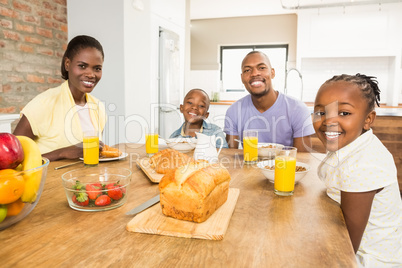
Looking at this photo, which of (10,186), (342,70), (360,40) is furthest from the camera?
(342,70)

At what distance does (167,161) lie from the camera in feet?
4.09

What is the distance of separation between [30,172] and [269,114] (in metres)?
1.81

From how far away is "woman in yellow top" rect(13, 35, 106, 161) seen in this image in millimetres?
1710

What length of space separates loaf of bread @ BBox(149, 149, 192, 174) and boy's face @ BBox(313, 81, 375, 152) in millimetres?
569

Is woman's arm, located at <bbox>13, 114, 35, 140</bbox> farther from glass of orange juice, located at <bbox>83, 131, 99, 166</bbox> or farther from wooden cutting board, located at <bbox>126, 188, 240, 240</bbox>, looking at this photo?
wooden cutting board, located at <bbox>126, 188, 240, 240</bbox>

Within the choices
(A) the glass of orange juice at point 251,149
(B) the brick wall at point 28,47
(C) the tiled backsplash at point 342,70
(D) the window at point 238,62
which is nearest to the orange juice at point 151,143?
(A) the glass of orange juice at point 251,149

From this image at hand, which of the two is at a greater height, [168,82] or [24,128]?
[168,82]

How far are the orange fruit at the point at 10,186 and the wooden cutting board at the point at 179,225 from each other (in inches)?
10.1

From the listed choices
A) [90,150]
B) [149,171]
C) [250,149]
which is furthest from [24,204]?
[250,149]

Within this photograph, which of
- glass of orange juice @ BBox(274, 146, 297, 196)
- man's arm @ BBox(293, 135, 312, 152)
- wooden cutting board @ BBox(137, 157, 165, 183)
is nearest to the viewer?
glass of orange juice @ BBox(274, 146, 297, 196)

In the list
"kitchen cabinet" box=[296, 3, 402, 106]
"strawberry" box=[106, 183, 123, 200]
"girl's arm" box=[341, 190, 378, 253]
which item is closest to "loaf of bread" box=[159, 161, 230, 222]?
"strawberry" box=[106, 183, 123, 200]

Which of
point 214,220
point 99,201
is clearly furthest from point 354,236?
point 99,201

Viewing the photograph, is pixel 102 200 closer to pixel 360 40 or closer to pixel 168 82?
pixel 168 82

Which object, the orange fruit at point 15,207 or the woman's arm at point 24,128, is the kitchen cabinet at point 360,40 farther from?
the orange fruit at point 15,207
